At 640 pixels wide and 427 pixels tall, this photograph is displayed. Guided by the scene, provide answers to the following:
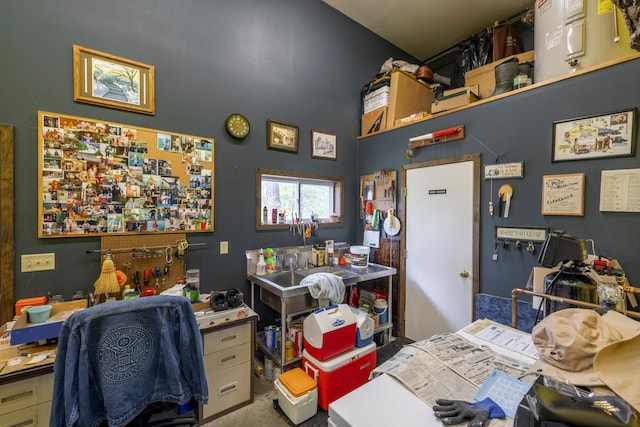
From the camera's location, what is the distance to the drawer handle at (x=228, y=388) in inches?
75.2

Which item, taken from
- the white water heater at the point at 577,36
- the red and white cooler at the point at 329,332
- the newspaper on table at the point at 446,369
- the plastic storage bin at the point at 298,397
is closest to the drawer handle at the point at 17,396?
the plastic storage bin at the point at 298,397

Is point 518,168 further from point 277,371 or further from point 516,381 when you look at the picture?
point 277,371

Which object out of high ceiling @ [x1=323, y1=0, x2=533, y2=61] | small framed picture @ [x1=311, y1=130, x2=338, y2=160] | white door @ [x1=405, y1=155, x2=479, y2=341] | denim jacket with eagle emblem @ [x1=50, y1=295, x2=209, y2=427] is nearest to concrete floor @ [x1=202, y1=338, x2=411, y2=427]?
denim jacket with eagle emblem @ [x1=50, y1=295, x2=209, y2=427]

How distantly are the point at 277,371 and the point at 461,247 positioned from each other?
1.99 metres

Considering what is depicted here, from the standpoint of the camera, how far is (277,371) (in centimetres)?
228

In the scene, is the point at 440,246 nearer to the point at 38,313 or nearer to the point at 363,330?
the point at 363,330

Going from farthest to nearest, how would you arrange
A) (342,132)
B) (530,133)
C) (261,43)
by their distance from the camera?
(342,132) → (261,43) → (530,133)

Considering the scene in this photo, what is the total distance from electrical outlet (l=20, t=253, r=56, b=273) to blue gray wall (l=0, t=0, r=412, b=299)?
28mm

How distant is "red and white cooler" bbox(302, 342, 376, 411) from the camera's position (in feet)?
6.30

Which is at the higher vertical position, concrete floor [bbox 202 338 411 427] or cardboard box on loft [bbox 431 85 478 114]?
cardboard box on loft [bbox 431 85 478 114]

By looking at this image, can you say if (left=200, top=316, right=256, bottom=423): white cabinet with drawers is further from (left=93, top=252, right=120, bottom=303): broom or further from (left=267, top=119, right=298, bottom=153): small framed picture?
(left=267, top=119, right=298, bottom=153): small framed picture

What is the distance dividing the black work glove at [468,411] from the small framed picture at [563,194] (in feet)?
5.32

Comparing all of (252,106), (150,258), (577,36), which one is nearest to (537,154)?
(577,36)

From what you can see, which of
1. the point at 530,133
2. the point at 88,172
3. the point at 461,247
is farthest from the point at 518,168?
the point at 88,172
